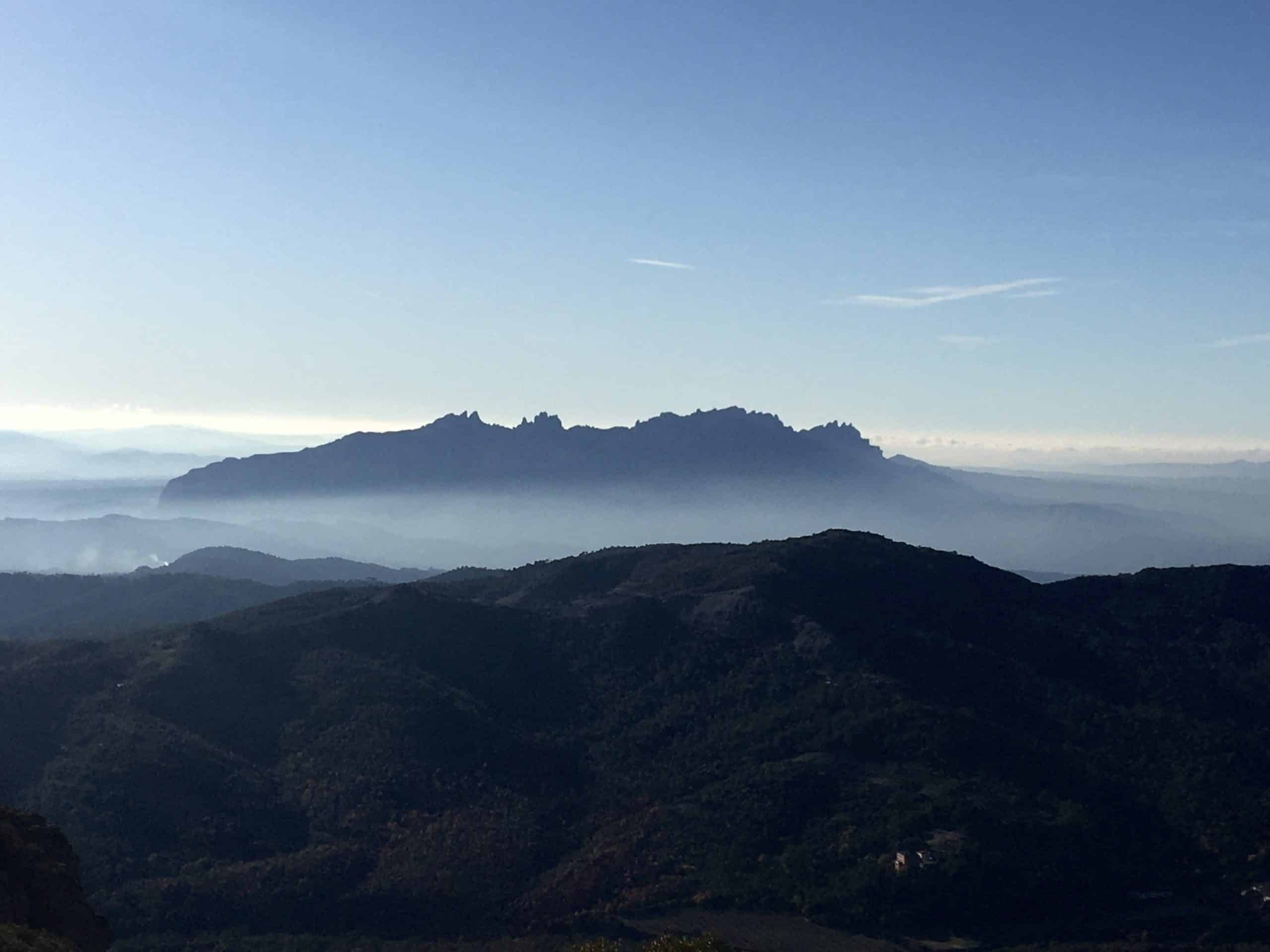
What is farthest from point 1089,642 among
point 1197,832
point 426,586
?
point 426,586

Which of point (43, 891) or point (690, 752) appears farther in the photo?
point (690, 752)

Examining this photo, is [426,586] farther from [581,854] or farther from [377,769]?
[581,854]

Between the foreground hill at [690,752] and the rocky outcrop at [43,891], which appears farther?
the foreground hill at [690,752]

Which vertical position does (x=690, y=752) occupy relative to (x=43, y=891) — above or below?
below
